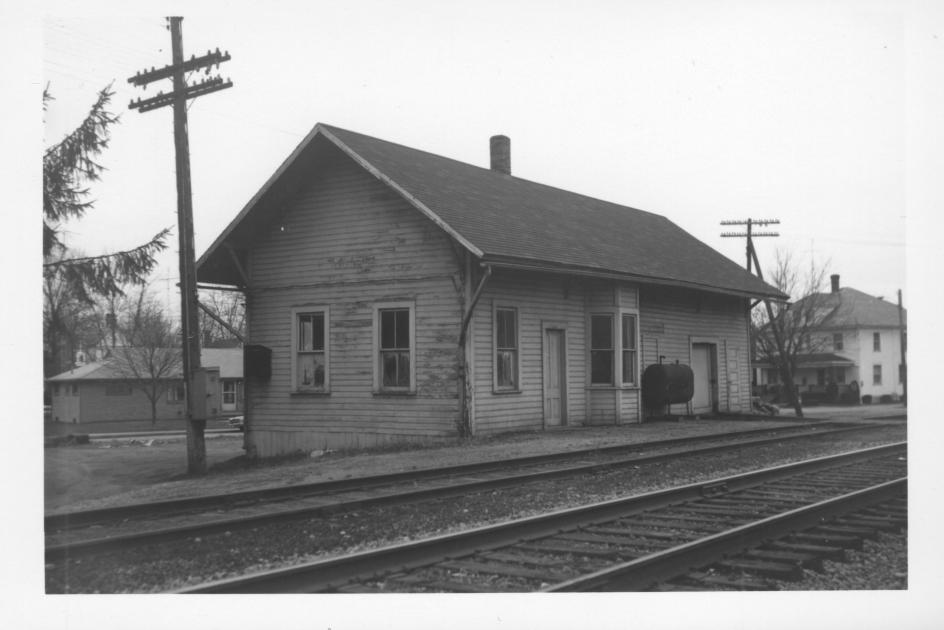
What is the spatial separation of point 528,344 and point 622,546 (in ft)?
33.7

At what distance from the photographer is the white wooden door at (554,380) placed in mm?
17578

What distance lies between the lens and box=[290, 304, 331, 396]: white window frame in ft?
55.8

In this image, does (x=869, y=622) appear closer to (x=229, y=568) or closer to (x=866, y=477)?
(x=229, y=568)

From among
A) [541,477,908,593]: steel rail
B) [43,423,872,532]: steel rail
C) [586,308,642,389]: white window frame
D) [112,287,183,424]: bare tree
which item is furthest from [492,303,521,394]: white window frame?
[112,287,183,424]: bare tree

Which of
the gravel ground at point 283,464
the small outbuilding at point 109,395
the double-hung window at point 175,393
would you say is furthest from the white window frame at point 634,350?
the double-hung window at point 175,393

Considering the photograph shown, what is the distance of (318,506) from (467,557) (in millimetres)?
2142

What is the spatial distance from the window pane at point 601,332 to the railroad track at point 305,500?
196 inches

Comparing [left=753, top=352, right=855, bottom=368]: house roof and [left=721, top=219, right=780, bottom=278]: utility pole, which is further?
[left=753, top=352, right=855, bottom=368]: house roof

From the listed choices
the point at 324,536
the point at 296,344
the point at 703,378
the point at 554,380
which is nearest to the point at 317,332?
the point at 296,344

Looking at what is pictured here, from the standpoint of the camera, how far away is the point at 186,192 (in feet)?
46.1

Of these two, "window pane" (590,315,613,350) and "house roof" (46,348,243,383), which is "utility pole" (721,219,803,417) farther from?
"house roof" (46,348,243,383)

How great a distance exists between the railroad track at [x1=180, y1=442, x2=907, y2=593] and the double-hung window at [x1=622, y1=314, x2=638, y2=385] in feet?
31.1

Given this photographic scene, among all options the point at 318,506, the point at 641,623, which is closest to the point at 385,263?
the point at 318,506

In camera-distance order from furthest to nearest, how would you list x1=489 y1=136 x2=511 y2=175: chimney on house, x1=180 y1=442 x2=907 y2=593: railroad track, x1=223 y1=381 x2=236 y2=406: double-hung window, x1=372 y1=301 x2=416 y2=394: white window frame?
x1=223 y1=381 x2=236 y2=406: double-hung window < x1=489 y1=136 x2=511 y2=175: chimney on house < x1=372 y1=301 x2=416 y2=394: white window frame < x1=180 y1=442 x2=907 y2=593: railroad track
